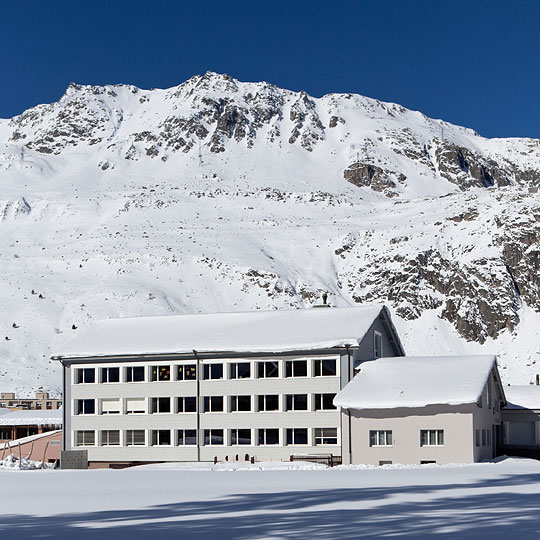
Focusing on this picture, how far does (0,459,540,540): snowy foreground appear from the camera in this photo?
781 inches

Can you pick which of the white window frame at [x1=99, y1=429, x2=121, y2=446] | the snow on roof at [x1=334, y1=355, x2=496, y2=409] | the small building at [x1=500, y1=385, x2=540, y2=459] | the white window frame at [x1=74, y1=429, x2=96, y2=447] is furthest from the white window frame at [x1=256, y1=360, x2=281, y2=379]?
the small building at [x1=500, y1=385, x2=540, y2=459]

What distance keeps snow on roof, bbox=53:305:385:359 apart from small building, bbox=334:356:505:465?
4492 millimetres

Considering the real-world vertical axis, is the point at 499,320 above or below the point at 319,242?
below

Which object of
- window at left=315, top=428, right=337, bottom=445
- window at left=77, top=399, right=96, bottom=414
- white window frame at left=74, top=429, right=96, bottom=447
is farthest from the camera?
window at left=77, top=399, right=96, bottom=414

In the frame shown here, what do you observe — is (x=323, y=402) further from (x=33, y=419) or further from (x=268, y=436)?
(x=33, y=419)

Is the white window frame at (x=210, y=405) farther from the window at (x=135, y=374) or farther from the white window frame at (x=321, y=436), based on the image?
the white window frame at (x=321, y=436)

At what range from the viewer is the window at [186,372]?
61625 mm

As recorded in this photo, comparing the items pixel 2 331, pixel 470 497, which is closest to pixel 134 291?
pixel 2 331

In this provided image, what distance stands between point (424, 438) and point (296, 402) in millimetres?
9263

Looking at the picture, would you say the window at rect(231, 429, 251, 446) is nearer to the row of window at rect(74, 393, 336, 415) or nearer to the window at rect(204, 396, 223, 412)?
the row of window at rect(74, 393, 336, 415)

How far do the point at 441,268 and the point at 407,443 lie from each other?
115719 mm

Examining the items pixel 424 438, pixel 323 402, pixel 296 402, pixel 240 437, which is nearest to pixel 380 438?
pixel 424 438

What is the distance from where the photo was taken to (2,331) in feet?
434

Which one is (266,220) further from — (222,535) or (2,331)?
(222,535)
